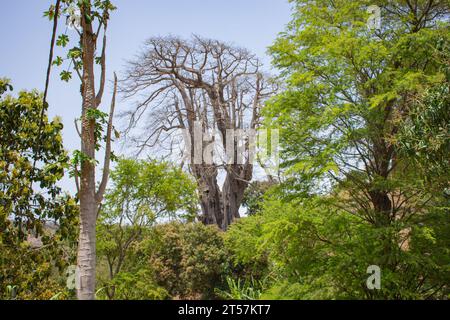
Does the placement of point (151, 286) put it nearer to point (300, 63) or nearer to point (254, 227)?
point (254, 227)

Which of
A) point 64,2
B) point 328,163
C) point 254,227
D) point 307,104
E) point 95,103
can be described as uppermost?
point 64,2

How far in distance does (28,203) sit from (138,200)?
297 cm

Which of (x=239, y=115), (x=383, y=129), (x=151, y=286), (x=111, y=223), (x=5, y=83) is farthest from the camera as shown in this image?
(x=239, y=115)

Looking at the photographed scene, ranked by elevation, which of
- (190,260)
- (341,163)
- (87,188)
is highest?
(341,163)

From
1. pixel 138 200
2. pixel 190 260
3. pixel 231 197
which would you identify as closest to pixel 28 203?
pixel 138 200

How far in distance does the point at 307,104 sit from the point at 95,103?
3269mm

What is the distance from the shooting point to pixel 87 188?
4535 millimetres

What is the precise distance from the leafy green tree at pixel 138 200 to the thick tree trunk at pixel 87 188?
5.38 metres

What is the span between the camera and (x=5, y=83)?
8023mm

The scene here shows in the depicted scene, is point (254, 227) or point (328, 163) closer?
point (328, 163)

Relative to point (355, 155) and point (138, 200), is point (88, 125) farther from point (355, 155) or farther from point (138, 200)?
point (138, 200)

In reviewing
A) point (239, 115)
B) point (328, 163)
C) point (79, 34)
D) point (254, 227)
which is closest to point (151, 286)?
point (254, 227)

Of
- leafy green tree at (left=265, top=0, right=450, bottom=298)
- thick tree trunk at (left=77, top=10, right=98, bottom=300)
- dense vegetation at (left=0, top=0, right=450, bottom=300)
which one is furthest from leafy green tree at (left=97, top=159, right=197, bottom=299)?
thick tree trunk at (left=77, top=10, right=98, bottom=300)
